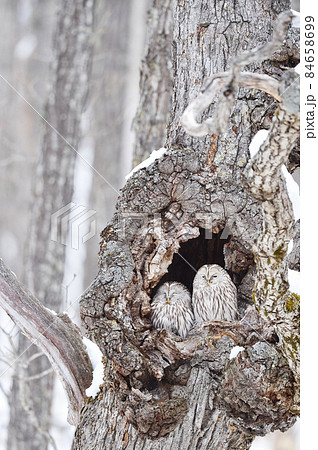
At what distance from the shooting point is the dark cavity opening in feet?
13.6

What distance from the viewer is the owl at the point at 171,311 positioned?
424cm

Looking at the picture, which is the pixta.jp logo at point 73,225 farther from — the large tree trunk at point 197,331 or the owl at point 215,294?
the large tree trunk at point 197,331

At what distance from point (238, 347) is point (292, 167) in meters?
1.13

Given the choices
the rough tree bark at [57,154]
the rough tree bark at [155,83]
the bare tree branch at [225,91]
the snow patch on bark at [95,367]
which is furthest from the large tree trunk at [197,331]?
the rough tree bark at [57,154]

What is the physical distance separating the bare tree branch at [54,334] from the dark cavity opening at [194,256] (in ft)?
3.06

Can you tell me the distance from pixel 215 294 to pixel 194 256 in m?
0.37

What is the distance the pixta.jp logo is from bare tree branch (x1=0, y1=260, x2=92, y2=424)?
1.14 meters

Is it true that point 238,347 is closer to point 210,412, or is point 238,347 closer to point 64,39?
point 210,412

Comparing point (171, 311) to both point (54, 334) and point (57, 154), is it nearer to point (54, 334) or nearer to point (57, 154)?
point (54, 334)

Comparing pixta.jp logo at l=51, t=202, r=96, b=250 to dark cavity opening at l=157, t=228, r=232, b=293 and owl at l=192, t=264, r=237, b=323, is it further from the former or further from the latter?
owl at l=192, t=264, r=237, b=323

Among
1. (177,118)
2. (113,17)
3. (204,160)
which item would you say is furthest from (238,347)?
(113,17)

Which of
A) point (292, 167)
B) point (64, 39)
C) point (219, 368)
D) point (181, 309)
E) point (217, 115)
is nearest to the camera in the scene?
point (217, 115)

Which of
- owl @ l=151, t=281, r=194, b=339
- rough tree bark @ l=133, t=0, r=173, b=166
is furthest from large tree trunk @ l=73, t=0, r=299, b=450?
rough tree bark @ l=133, t=0, r=173, b=166

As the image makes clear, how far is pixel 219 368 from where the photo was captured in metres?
3.34
